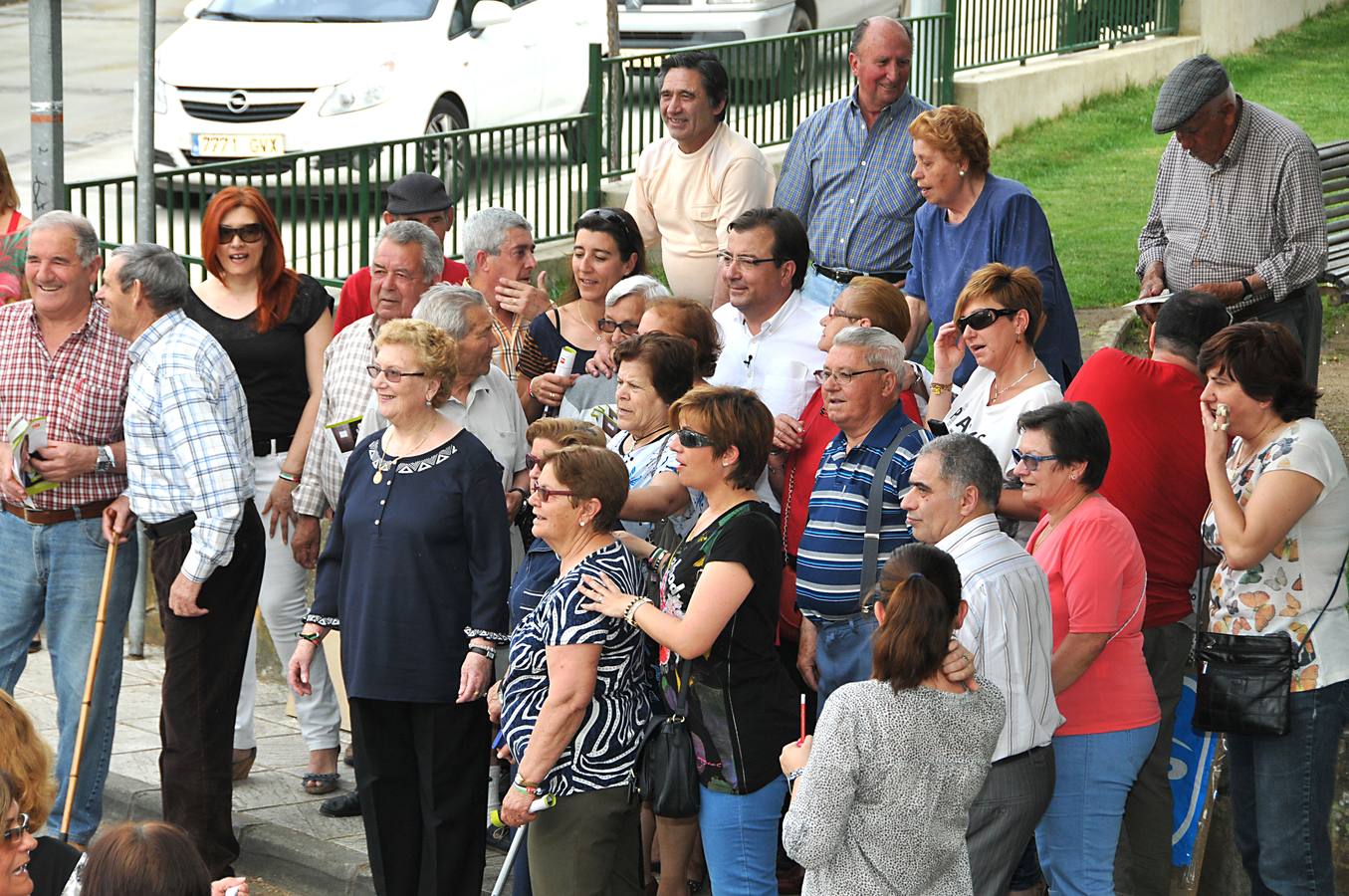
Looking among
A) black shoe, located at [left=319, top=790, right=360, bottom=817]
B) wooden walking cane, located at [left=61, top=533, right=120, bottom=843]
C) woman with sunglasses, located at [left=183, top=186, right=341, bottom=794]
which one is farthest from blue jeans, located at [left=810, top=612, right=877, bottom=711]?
→ wooden walking cane, located at [left=61, top=533, right=120, bottom=843]

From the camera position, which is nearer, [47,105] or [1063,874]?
[1063,874]

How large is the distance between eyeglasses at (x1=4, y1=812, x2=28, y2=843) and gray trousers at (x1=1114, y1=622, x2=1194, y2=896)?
321 centimetres

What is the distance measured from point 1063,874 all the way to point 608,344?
2568mm

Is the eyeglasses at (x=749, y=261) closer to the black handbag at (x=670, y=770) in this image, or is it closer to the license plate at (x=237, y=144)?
the black handbag at (x=670, y=770)

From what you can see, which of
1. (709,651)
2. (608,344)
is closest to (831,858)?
(709,651)

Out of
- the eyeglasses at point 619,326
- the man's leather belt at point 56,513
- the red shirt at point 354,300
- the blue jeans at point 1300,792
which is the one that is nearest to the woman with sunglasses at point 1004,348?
the blue jeans at point 1300,792

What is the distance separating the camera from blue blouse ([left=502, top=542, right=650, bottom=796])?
4.88 metres

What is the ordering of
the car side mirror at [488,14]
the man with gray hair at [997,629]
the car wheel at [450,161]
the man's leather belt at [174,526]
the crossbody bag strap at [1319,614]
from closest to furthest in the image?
the man with gray hair at [997,629] → the crossbody bag strap at [1319,614] → the man's leather belt at [174,526] → the car wheel at [450,161] → the car side mirror at [488,14]

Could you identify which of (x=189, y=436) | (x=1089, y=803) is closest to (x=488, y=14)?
(x=189, y=436)

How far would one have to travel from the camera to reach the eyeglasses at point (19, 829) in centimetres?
362

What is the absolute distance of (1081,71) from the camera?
15.7 metres

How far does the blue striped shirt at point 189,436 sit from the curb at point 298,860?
1.19 m

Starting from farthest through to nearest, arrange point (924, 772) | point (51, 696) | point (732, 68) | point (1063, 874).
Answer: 1. point (732, 68)
2. point (51, 696)
3. point (1063, 874)
4. point (924, 772)

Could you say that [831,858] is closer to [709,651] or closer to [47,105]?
[709,651]
